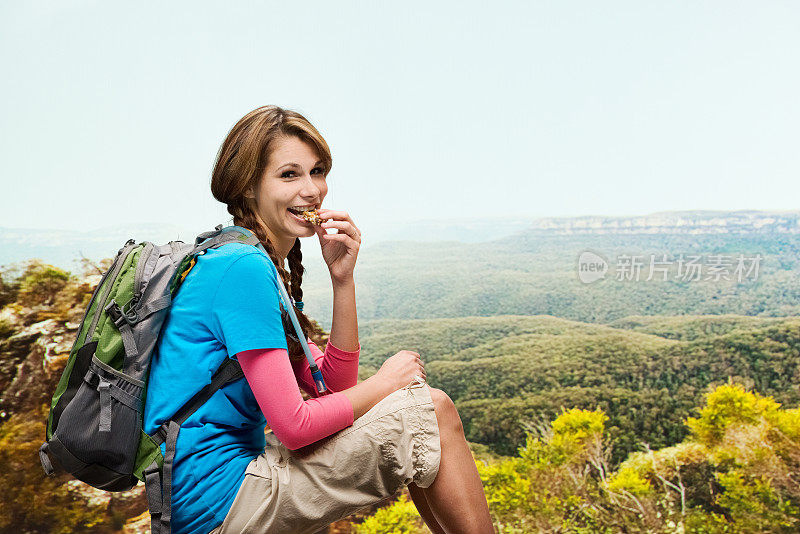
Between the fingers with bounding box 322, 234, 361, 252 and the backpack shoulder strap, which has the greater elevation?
the fingers with bounding box 322, 234, 361, 252

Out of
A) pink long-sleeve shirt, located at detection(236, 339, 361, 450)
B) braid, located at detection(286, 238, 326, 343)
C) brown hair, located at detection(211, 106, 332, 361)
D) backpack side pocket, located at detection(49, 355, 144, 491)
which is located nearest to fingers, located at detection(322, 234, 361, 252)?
brown hair, located at detection(211, 106, 332, 361)

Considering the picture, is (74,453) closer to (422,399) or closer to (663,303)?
(422,399)

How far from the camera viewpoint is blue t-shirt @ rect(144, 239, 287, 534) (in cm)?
111

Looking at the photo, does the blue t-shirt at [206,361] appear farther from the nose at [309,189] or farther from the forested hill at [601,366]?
the forested hill at [601,366]

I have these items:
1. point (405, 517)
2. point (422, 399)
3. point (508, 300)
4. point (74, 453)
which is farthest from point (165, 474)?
point (508, 300)

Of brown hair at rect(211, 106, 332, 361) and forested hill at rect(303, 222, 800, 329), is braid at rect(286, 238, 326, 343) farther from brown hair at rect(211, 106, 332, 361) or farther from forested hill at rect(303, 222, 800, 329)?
forested hill at rect(303, 222, 800, 329)

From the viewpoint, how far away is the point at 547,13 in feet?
10.8

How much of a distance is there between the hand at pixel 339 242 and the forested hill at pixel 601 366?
76.5 inches

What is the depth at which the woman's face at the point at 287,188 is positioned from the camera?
4.46ft

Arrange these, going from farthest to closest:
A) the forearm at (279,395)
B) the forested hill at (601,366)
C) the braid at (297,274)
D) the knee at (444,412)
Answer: the forested hill at (601,366)
the braid at (297,274)
the knee at (444,412)
the forearm at (279,395)

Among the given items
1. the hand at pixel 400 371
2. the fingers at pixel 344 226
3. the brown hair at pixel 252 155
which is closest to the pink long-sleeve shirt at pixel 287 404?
the hand at pixel 400 371

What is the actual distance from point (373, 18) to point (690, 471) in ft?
8.18

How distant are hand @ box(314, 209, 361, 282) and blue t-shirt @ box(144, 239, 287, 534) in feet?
0.74

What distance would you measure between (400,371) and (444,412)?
11cm
